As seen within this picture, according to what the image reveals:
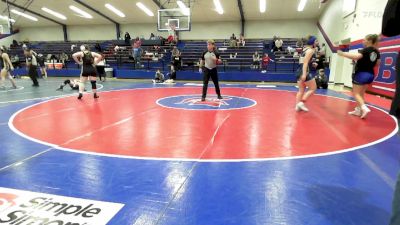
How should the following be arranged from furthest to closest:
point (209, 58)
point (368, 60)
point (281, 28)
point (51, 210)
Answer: point (281, 28), point (209, 58), point (368, 60), point (51, 210)

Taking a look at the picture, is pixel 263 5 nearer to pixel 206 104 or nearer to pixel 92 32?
pixel 206 104

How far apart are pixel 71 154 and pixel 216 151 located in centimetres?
213

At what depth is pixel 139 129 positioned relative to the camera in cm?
551

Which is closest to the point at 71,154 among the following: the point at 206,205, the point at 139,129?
the point at 139,129

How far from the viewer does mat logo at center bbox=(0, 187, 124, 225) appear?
2.39 metres

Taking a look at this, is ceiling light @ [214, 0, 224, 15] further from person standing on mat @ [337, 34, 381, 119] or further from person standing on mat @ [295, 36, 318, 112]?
person standing on mat @ [337, 34, 381, 119]

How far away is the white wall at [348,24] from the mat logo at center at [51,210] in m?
13.6

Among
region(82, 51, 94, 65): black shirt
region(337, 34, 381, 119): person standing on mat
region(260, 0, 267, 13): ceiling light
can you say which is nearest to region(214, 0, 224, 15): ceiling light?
region(260, 0, 267, 13): ceiling light

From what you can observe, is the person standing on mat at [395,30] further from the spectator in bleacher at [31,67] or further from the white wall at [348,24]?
the spectator in bleacher at [31,67]

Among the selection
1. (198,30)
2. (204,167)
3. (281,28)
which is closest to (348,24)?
(281,28)

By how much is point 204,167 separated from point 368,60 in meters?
5.02

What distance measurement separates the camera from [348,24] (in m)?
16.3

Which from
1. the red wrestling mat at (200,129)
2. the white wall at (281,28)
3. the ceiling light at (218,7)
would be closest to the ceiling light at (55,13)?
the ceiling light at (218,7)

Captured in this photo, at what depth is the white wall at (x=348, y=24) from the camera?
41.9 ft
